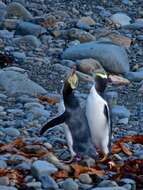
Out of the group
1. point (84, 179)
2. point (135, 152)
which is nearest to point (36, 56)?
point (135, 152)

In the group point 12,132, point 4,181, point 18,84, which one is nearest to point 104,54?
point 18,84

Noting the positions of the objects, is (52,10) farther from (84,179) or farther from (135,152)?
(84,179)

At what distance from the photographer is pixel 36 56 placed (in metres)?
8.88

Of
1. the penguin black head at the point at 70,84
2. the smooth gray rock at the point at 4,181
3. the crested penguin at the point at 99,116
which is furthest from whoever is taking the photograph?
the crested penguin at the point at 99,116

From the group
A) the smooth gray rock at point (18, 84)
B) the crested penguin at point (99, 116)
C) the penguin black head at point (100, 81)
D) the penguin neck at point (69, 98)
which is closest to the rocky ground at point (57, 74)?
the smooth gray rock at point (18, 84)

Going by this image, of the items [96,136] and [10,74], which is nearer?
[96,136]

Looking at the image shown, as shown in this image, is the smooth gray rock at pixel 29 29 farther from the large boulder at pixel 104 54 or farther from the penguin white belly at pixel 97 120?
the penguin white belly at pixel 97 120

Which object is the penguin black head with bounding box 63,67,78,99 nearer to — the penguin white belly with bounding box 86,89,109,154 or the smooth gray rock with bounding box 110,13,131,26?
the penguin white belly with bounding box 86,89,109,154

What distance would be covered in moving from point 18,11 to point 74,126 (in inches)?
219

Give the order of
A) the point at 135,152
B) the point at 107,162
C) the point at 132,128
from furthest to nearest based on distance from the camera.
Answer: the point at 132,128
the point at 135,152
the point at 107,162

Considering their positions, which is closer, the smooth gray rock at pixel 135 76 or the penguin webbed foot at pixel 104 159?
the penguin webbed foot at pixel 104 159

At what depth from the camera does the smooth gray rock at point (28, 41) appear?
927 centimetres

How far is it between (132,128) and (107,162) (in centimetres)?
130

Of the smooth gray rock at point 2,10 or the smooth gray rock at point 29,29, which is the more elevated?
the smooth gray rock at point 29,29
